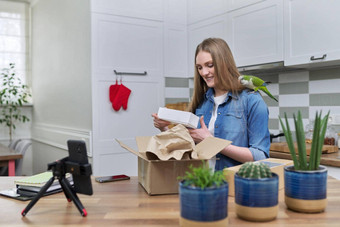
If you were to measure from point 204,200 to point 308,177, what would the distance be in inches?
14.0

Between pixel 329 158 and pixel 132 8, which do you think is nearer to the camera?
pixel 329 158

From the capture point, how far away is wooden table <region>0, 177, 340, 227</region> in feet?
3.19

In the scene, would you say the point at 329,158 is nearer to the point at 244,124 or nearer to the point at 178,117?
the point at 244,124

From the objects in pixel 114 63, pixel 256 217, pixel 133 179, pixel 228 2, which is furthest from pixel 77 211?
pixel 228 2

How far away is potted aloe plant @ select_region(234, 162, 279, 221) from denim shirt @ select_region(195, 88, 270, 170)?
586 millimetres

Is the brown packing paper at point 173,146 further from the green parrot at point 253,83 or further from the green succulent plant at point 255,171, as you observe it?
the green parrot at point 253,83

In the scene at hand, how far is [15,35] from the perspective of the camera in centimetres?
502

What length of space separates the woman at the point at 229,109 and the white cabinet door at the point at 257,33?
1.22 metres

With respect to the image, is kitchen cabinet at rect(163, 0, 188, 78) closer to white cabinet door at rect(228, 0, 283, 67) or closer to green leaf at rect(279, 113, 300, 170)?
white cabinet door at rect(228, 0, 283, 67)

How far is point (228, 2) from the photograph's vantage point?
318cm

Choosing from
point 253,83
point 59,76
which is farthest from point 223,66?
point 59,76

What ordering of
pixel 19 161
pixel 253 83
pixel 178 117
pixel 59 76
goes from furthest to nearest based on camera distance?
pixel 59 76, pixel 19 161, pixel 253 83, pixel 178 117

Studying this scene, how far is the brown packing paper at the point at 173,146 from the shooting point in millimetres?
1222

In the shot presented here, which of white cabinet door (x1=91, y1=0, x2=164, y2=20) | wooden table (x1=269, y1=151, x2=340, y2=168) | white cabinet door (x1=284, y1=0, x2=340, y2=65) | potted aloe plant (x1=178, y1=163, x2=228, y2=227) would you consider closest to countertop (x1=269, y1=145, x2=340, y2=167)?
wooden table (x1=269, y1=151, x2=340, y2=168)
